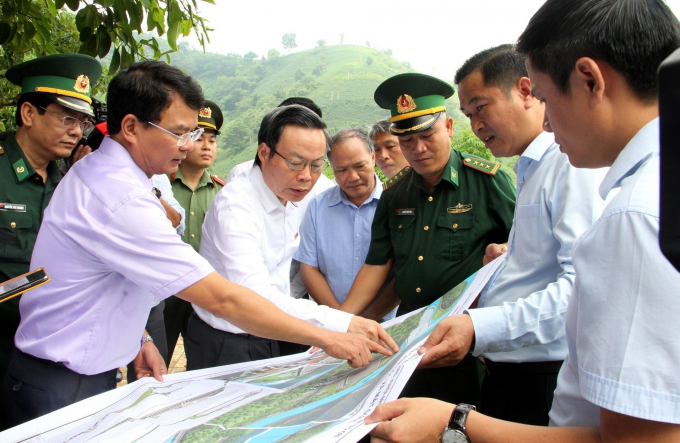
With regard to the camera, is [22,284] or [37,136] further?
[37,136]

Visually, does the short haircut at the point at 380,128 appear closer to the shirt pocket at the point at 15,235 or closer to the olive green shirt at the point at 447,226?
the olive green shirt at the point at 447,226

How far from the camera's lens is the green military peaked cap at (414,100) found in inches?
97.9

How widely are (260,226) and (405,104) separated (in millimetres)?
1020

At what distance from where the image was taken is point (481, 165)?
2408 mm

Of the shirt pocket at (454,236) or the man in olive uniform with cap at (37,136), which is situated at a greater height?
the man in olive uniform with cap at (37,136)

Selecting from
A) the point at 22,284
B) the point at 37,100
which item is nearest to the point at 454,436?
the point at 22,284

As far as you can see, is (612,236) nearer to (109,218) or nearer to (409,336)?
(409,336)

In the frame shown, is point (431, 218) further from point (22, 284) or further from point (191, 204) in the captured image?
point (191, 204)

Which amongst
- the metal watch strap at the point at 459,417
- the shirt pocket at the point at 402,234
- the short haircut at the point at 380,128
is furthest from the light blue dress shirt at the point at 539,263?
the short haircut at the point at 380,128

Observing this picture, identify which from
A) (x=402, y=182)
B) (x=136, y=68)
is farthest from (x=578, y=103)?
(x=402, y=182)

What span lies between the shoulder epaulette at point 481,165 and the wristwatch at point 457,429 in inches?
61.0

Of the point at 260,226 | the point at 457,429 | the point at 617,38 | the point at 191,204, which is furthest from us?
the point at 191,204

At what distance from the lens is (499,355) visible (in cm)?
168

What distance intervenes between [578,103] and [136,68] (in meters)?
1.53
